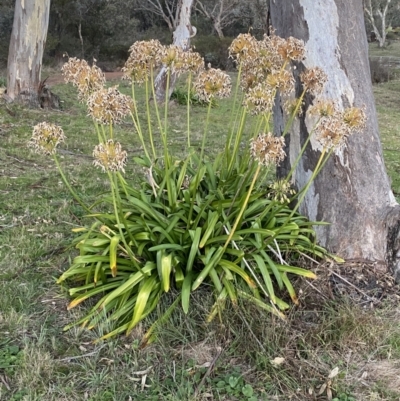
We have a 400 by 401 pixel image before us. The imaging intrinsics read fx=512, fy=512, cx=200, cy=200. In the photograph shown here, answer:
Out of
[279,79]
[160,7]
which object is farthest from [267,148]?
[160,7]

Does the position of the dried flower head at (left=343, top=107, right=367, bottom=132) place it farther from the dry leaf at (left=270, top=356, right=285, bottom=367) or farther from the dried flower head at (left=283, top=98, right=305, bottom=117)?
the dry leaf at (left=270, top=356, right=285, bottom=367)

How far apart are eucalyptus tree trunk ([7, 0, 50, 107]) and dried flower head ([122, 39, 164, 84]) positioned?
8.81 meters

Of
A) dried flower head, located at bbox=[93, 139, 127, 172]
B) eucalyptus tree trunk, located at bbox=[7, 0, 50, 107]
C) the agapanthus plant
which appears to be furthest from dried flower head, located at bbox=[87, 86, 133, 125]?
eucalyptus tree trunk, located at bbox=[7, 0, 50, 107]

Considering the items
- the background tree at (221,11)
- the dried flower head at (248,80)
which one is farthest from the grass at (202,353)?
the background tree at (221,11)

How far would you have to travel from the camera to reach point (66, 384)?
2.64 m

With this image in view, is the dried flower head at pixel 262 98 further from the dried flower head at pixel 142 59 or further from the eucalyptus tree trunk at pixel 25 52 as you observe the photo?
the eucalyptus tree trunk at pixel 25 52

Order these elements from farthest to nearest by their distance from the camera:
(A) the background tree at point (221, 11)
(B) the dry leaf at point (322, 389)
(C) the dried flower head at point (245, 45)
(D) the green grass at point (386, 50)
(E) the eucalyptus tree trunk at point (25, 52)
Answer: (D) the green grass at point (386, 50) < (A) the background tree at point (221, 11) < (E) the eucalyptus tree trunk at point (25, 52) < (C) the dried flower head at point (245, 45) < (B) the dry leaf at point (322, 389)

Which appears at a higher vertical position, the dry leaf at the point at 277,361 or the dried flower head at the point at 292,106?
the dried flower head at the point at 292,106

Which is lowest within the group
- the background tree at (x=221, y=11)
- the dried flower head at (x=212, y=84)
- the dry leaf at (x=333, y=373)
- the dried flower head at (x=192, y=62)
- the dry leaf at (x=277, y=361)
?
the dry leaf at (x=333, y=373)

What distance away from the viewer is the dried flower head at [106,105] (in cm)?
275

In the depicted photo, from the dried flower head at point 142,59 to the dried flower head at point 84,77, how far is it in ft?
1.10

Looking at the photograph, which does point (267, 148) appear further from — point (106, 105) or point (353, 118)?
point (106, 105)

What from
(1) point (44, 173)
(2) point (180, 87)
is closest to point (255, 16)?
(2) point (180, 87)

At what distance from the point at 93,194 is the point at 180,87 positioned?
35.8ft
